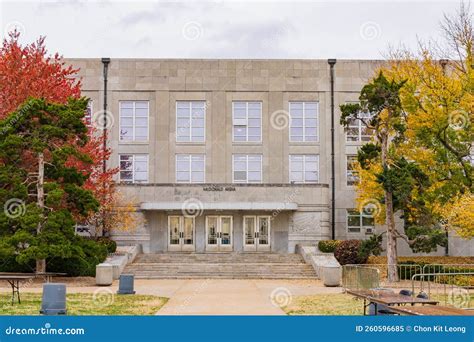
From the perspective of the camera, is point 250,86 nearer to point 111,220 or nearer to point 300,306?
point 111,220

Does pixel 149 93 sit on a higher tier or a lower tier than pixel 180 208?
higher

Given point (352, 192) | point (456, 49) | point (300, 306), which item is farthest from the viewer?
point (352, 192)

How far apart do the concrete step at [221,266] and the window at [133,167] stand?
5.53 m

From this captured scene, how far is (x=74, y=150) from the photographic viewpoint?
2780 cm

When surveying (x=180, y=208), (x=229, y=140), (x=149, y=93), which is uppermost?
(x=149, y=93)

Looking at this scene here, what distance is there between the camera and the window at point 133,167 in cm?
4275

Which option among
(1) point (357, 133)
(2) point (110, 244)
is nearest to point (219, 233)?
(2) point (110, 244)

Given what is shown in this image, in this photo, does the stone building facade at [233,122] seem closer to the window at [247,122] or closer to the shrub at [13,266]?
the window at [247,122]

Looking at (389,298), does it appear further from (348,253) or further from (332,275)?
(348,253)

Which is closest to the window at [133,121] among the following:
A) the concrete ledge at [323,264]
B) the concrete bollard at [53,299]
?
the concrete ledge at [323,264]

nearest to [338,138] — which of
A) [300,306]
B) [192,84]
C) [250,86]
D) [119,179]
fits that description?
[250,86]

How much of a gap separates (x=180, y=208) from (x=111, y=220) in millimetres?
4575

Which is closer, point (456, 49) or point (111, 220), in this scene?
point (456, 49)

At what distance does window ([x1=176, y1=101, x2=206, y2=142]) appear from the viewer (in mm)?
42969
